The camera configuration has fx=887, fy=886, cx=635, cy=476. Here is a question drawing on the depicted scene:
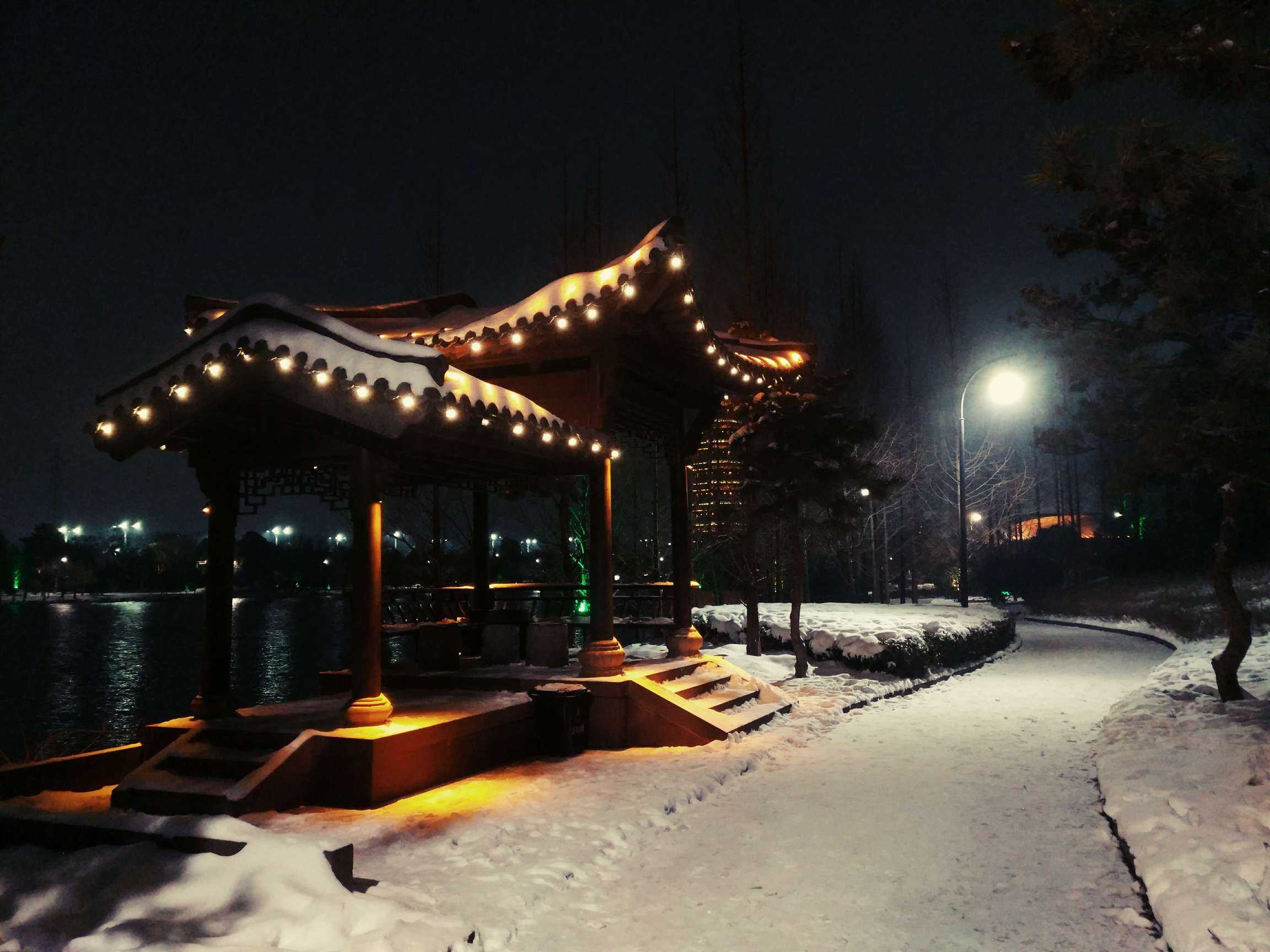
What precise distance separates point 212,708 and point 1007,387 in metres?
18.9

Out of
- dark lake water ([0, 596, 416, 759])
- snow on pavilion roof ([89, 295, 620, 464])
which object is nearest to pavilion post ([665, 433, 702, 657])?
snow on pavilion roof ([89, 295, 620, 464])

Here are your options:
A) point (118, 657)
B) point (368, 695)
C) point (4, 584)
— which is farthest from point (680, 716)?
point (4, 584)

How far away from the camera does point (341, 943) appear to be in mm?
4109

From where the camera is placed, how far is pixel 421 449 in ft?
29.8

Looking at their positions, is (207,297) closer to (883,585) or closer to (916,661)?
(916,661)

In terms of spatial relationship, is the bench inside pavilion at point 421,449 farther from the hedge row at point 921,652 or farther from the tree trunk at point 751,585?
the hedge row at point 921,652

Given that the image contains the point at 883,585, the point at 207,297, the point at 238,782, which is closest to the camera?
the point at 238,782

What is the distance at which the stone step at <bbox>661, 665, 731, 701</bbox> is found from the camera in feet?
37.8

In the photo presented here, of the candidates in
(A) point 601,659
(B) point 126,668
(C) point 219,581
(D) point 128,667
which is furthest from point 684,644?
(D) point 128,667

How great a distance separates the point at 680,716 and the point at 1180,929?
20.3ft

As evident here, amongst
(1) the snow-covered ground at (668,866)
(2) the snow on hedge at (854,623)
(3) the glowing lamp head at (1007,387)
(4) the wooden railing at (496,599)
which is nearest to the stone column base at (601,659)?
(1) the snow-covered ground at (668,866)

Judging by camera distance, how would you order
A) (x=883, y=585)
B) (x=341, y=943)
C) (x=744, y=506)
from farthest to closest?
(x=883, y=585) < (x=744, y=506) < (x=341, y=943)

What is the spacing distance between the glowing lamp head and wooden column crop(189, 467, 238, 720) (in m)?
17.9

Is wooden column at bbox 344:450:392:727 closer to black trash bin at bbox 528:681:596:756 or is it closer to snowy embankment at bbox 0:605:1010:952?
snowy embankment at bbox 0:605:1010:952
